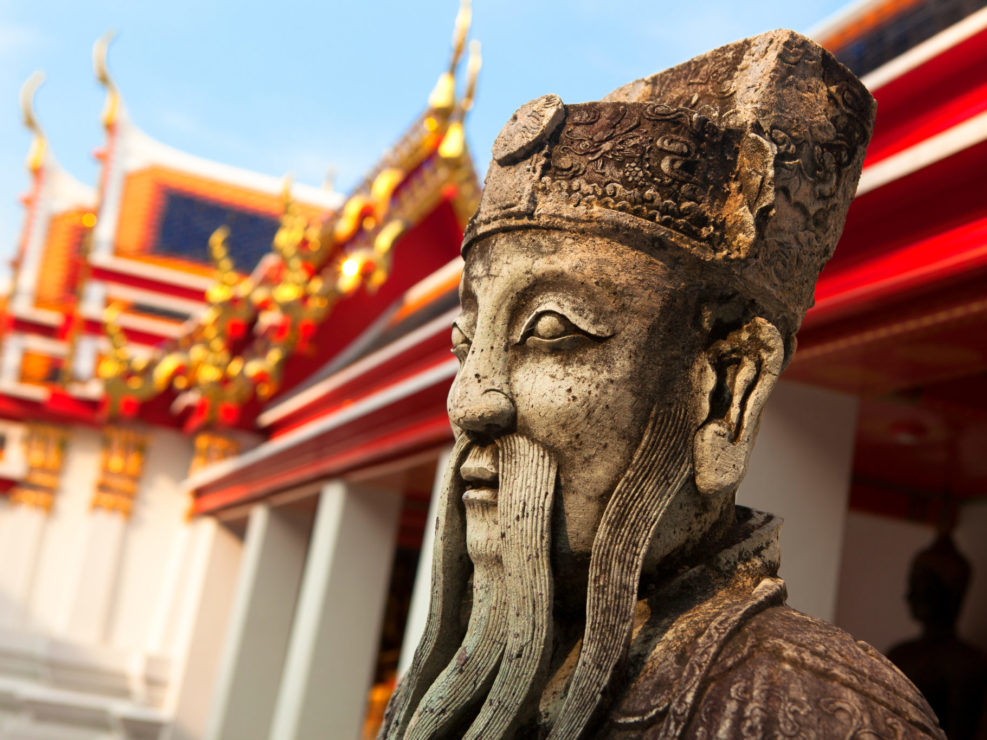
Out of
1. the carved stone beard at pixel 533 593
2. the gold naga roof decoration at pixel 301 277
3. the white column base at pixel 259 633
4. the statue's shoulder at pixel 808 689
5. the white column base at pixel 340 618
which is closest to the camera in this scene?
the statue's shoulder at pixel 808 689

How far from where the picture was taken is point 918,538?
504cm

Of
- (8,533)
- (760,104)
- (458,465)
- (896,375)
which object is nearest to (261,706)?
(8,533)

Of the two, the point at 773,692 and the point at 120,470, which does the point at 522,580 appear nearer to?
the point at 773,692

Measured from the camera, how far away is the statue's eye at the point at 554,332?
5.04 ft

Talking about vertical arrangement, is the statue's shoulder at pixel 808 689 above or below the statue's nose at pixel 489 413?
below

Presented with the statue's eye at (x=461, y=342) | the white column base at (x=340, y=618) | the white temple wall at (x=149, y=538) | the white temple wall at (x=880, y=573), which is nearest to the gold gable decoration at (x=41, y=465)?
the white temple wall at (x=149, y=538)

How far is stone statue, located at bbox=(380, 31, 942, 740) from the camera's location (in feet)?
4.85

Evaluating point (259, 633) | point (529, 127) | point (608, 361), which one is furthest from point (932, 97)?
point (259, 633)

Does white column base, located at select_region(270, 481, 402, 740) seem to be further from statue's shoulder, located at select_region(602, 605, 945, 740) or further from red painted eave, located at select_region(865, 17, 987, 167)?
statue's shoulder, located at select_region(602, 605, 945, 740)

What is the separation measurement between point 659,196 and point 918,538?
409 centimetres

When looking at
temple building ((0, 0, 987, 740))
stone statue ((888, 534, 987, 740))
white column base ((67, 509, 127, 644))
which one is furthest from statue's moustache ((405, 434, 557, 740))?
white column base ((67, 509, 127, 644))

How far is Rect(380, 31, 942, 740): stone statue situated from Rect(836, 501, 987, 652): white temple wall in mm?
3655

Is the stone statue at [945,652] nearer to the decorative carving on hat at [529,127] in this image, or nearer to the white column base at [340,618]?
the white column base at [340,618]

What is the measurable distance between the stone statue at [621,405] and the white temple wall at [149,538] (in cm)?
728
